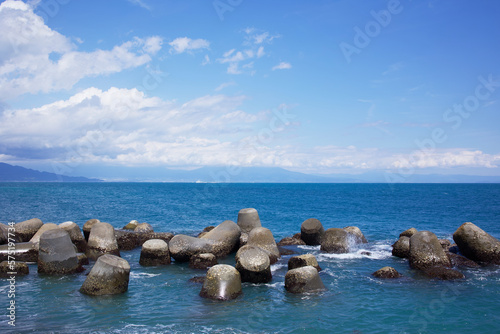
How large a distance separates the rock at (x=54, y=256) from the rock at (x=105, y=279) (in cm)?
331

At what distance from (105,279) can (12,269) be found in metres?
6.08

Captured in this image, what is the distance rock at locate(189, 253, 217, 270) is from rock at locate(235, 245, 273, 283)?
11.0 feet

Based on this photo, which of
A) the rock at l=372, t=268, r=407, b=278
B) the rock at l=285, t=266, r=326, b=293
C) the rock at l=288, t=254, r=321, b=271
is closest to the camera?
the rock at l=285, t=266, r=326, b=293

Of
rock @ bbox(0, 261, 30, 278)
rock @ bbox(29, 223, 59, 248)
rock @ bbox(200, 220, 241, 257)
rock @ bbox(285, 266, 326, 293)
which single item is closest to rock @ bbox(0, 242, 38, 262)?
rock @ bbox(29, 223, 59, 248)

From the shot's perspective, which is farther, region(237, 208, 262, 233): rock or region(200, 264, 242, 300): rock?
region(237, 208, 262, 233): rock

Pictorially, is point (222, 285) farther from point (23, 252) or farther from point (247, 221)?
point (23, 252)

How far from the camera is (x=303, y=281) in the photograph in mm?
14141

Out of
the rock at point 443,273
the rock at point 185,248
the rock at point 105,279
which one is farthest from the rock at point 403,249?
the rock at point 105,279

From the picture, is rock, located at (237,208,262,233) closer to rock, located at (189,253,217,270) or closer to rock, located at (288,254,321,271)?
rock, located at (189,253,217,270)

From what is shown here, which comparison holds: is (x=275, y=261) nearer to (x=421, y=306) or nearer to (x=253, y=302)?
(x=253, y=302)

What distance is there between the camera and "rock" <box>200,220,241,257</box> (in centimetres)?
2056

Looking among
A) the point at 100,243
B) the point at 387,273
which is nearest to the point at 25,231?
the point at 100,243

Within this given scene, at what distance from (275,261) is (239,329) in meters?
8.65

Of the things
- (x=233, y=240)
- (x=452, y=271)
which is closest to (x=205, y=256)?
(x=233, y=240)
